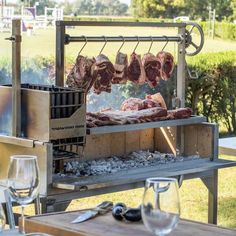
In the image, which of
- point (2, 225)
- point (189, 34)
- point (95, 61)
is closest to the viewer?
point (2, 225)

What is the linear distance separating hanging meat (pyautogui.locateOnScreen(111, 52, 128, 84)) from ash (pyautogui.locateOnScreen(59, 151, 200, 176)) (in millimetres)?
482

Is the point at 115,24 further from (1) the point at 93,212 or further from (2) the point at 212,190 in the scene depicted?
(1) the point at 93,212

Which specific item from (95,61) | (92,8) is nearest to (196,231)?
(95,61)

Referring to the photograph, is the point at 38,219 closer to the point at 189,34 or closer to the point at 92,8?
the point at 189,34

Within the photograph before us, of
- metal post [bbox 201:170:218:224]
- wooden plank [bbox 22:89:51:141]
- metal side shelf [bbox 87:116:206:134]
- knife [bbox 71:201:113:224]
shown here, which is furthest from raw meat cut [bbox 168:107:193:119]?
knife [bbox 71:201:113:224]

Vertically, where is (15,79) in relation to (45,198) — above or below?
above

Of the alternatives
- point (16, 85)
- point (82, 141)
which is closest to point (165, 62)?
point (82, 141)

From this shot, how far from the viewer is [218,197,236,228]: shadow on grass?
20.8ft

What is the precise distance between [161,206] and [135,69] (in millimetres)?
2845

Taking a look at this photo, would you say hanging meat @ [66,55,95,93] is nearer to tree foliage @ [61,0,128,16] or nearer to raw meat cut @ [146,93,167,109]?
raw meat cut @ [146,93,167,109]

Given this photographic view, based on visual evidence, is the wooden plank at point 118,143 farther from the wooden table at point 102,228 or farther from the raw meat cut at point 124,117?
the wooden table at point 102,228

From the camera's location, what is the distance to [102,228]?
2432 mm

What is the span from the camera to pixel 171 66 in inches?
203

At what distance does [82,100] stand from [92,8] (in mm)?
10349
